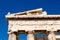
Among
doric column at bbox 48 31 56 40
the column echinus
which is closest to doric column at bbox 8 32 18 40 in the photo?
the column echinus

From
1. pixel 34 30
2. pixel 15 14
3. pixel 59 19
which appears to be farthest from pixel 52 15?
pixel 15 14

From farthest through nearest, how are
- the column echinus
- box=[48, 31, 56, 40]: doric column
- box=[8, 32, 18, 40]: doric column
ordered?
1. box=[48, 31, 56, 40]: doric column
2. the column echinus
3. box=[8, 32, 18, 40]: doric column

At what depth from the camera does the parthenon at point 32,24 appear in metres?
23.4

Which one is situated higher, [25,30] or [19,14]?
[19,14]

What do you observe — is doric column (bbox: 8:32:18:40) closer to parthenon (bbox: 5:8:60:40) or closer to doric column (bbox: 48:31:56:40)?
parthenon (bbox: 5:8:60:40)

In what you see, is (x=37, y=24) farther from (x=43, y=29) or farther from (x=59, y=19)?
(x=59, y=19)

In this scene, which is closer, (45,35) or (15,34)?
(15,34)

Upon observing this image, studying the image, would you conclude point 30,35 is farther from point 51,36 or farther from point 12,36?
point 51,36

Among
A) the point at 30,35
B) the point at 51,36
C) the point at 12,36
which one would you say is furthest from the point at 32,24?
the point at 12,36

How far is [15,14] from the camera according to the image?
935 inches

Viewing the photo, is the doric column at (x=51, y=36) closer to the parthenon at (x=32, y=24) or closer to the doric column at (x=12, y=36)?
the parthenon at (x=32, y=24)

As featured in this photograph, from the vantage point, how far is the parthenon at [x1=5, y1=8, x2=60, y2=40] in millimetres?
23438

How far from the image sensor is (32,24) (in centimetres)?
2377

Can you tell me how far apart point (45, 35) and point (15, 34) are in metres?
3.78
